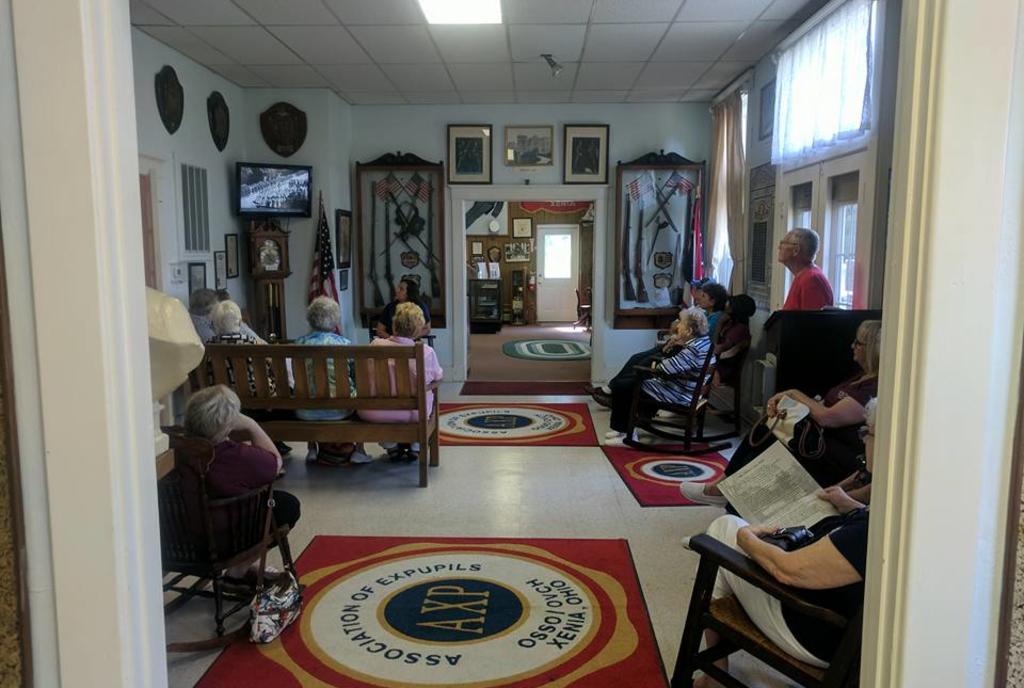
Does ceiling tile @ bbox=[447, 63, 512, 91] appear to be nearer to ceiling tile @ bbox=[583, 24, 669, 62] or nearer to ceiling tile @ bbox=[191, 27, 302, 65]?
ceiling tile @ bbox=[583, 24, 669, 62]

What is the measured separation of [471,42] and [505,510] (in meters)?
3.30

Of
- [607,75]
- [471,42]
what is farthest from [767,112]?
[471,42]

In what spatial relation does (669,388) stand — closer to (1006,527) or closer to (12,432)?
(1006,527)

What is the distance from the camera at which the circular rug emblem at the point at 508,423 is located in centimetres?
539

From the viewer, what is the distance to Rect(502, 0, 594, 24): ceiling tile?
14.2ft

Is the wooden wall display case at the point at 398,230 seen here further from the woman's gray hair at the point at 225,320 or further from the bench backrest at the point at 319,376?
the bench backrest at the point at 319,376

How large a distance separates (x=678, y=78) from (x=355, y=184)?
130 inches

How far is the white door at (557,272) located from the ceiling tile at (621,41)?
8.33 m

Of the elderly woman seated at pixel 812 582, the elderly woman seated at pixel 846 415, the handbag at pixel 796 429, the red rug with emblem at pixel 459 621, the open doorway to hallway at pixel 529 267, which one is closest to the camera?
the elderly woman seated at pixel 812 582

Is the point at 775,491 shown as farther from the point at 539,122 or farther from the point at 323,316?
the point at 539,122

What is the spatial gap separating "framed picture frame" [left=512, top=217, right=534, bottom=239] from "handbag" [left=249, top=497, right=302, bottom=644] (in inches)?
455

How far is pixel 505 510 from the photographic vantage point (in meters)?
3.86

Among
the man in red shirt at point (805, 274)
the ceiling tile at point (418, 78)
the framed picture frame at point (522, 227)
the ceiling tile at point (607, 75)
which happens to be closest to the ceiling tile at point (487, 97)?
the ceiling tile at point (418, 78)

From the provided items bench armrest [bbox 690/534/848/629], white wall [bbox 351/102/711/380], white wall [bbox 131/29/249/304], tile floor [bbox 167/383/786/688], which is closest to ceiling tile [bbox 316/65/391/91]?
white wall [bbox 351/102/711/380]
